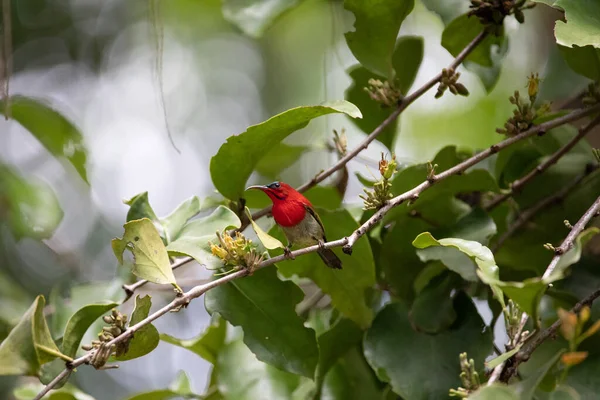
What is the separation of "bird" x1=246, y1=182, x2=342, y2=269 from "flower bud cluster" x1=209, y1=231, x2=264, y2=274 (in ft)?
0.76

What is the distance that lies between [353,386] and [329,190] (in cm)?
43

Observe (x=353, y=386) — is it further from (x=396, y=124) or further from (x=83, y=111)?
(x=83, y=111)

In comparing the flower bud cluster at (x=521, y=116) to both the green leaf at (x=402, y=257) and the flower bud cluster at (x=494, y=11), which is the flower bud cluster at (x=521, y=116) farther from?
the green leaf at (x=402, y=257)

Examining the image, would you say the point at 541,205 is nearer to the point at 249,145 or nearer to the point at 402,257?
the point at 402,257

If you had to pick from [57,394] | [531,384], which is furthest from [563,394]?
[57,394]

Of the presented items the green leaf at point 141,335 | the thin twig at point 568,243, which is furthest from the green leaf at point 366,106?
the green leaf at point 141,335

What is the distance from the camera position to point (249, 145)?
1251 millimetres

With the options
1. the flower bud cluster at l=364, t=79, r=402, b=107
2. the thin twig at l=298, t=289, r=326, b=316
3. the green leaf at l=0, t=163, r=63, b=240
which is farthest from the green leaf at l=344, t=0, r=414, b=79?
the green leaf at l=0, t=163, r=63, b=240

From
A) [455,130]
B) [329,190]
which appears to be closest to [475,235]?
[329,190]

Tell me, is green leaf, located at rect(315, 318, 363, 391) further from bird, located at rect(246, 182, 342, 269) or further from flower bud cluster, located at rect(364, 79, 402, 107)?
flower bud cluster, located at rect(364, 79, 402, 107)

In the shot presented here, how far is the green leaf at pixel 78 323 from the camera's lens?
111 cm

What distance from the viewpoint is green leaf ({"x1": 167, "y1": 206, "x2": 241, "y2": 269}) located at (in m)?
1.14

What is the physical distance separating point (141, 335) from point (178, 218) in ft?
1.01

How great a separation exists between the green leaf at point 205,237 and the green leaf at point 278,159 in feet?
1.25
